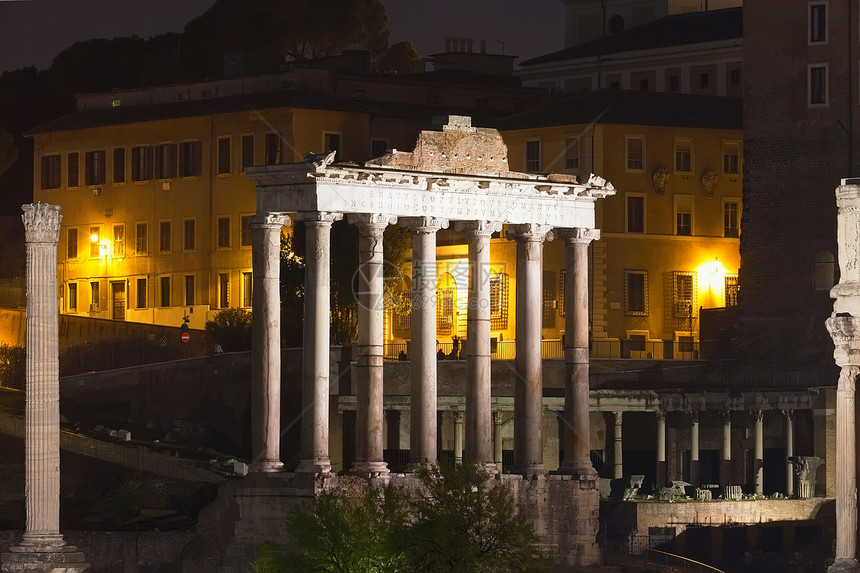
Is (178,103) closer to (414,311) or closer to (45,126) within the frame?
(45,126)

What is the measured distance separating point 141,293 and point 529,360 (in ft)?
112

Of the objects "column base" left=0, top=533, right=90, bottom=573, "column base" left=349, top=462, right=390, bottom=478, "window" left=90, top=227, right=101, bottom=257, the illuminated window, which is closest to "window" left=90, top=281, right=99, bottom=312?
"window" left=90, top=227, right=101, bottom=257

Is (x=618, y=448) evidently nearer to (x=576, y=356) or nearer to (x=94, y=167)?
(x=576, y=356)

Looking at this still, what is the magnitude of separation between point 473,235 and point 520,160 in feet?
91.8

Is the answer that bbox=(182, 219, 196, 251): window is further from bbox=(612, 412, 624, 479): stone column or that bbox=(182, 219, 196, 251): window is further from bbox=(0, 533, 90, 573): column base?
bbox=(0, 533, 90, 573): column base

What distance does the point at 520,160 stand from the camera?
9494 cm

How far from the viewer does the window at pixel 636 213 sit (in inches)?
3718

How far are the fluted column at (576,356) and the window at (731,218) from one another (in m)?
28.5

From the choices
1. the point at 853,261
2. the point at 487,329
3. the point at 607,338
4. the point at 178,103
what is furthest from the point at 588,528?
the point at 178,103

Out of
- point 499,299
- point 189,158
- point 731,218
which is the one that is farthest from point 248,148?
point 731,218

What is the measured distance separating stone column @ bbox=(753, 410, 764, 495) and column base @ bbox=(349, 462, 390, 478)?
732 inches

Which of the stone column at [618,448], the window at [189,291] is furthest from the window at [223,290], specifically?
the stone column at [618,448]

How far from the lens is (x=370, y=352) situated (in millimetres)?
64312

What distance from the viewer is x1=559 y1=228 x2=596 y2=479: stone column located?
6831 cm
